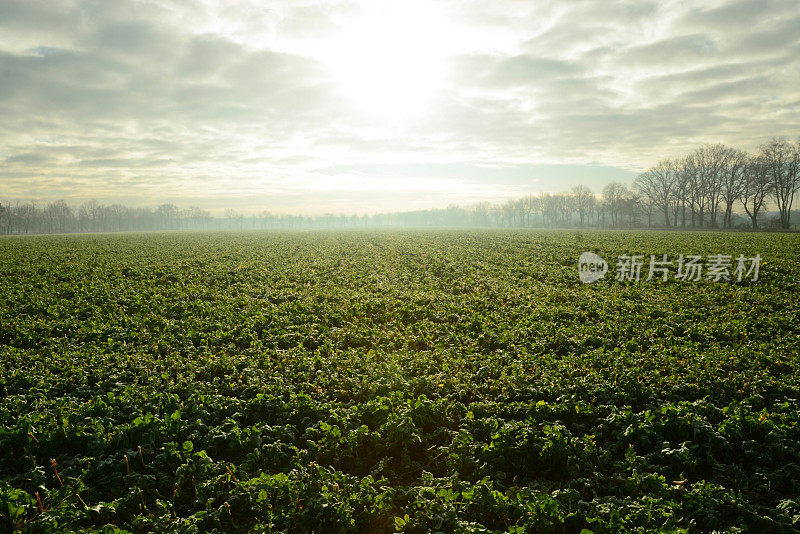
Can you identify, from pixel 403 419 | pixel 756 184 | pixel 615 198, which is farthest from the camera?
pixel 615 198

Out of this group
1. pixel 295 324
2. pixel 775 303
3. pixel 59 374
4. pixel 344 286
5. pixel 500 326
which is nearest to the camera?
pixel 59 374

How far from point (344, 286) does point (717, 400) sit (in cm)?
1653

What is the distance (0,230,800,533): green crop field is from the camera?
18.5 ft

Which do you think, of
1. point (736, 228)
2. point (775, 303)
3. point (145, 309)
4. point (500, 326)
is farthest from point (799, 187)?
point (145, 309)

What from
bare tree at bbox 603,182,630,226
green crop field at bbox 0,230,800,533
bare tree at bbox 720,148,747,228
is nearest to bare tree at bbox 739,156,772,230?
bare tree at bbox 720,148,747,228

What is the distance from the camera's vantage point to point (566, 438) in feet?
23.0

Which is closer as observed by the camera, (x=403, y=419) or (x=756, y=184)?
(x=403, y=419)

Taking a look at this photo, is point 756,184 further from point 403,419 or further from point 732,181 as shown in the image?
A: point 403,419

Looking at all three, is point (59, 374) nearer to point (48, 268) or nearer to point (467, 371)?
point (467, 371)

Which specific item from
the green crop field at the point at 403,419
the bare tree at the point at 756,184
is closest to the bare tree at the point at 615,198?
the bare tree at the point at 756,184

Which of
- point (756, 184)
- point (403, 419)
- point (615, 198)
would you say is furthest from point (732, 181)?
point (403, 419)

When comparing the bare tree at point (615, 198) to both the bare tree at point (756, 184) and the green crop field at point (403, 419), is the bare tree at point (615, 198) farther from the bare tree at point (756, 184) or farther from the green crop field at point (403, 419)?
the green crop field at point (403, 419)

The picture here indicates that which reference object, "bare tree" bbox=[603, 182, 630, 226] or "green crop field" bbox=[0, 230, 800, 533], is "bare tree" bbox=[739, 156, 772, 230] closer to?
"bare tree" bbox=[603, 182, 630, 226]

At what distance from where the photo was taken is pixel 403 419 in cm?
772
